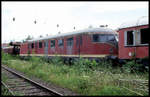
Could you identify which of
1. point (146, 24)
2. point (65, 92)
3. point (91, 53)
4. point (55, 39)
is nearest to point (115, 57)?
point (91, 53)

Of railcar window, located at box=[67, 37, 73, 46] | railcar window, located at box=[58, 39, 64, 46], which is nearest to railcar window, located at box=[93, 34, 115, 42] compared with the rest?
railcar window, located at box=[67, 37, 73, 46]

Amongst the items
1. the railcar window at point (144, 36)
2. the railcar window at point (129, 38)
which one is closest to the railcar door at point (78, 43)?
the railcar window at point (129, 38)

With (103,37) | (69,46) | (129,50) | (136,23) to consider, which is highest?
(136,23)

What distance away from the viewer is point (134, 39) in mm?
10039

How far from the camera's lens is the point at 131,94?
233 inches

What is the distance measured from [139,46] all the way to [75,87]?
458cm

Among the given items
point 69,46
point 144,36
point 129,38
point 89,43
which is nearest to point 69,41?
point 69,46

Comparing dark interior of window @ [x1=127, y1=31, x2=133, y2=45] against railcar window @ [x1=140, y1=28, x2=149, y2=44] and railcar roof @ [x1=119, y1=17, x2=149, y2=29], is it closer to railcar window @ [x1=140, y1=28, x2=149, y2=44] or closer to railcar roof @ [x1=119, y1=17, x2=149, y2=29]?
railcar roof @ [x1=119, y1=17, x2=149, y2=29]

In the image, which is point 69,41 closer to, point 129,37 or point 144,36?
point 129,37

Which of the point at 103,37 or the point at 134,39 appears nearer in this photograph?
the point at 134,39

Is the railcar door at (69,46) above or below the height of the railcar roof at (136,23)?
below

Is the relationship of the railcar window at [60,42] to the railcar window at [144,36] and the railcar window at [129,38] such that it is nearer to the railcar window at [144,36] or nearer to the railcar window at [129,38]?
the railcar window at [129,38]

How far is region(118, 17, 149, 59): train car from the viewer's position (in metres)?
9.56

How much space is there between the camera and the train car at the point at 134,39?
9562 millimetres
